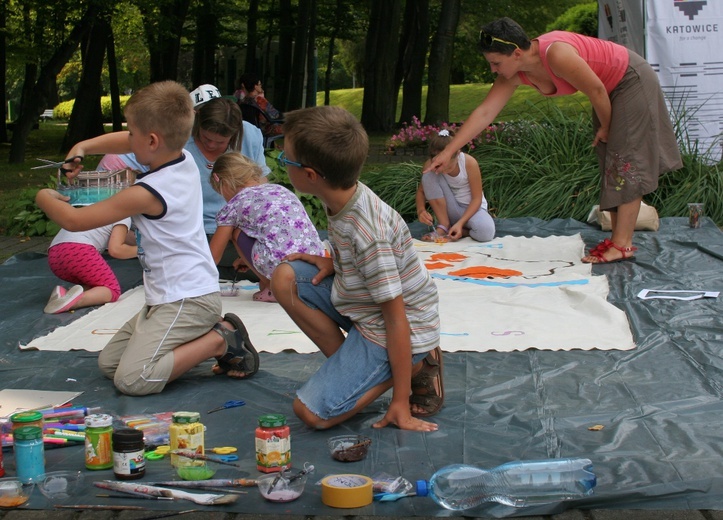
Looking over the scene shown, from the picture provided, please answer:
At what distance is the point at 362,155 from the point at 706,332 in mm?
2095

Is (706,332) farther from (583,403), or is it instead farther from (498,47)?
(498,47)

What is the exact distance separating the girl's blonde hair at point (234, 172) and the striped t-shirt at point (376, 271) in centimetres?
188

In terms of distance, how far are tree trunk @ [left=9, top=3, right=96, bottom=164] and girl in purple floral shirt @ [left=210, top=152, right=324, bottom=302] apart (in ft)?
35.3

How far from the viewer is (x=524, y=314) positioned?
15.4 ft

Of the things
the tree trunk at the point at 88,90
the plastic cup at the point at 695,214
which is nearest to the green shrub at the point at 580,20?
the tree trunk at the point at 88,90

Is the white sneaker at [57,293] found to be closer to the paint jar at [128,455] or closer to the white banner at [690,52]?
the paint jar at [128,455]

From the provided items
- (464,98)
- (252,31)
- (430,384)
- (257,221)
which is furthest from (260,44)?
(430,384)

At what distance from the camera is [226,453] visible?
9.34 feet

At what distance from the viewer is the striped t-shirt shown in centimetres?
296

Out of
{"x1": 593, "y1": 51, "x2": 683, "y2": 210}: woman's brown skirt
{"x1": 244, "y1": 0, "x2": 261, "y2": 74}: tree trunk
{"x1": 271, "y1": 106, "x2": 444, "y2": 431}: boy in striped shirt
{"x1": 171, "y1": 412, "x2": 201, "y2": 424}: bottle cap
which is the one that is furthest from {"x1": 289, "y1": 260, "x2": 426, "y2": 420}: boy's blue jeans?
{"x1": 244, "y1": 0, "x2": 261, "y2": 74}: tree trunk

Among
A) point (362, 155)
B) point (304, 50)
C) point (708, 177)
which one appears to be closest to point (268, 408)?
point (362, 155)

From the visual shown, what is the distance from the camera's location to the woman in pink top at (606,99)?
5500mm

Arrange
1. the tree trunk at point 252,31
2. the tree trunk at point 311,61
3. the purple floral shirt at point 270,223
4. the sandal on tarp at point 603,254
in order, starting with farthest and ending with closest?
the tree trunk at point 252,31 < the tree trunk at point 311,61 < the sandal on tarp at point 603,254 < the purple floral shirt at point 270,223

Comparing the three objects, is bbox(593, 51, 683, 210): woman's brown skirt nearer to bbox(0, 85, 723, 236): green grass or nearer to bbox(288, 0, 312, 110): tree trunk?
bbox(0, 85, 723, 236): green grass
